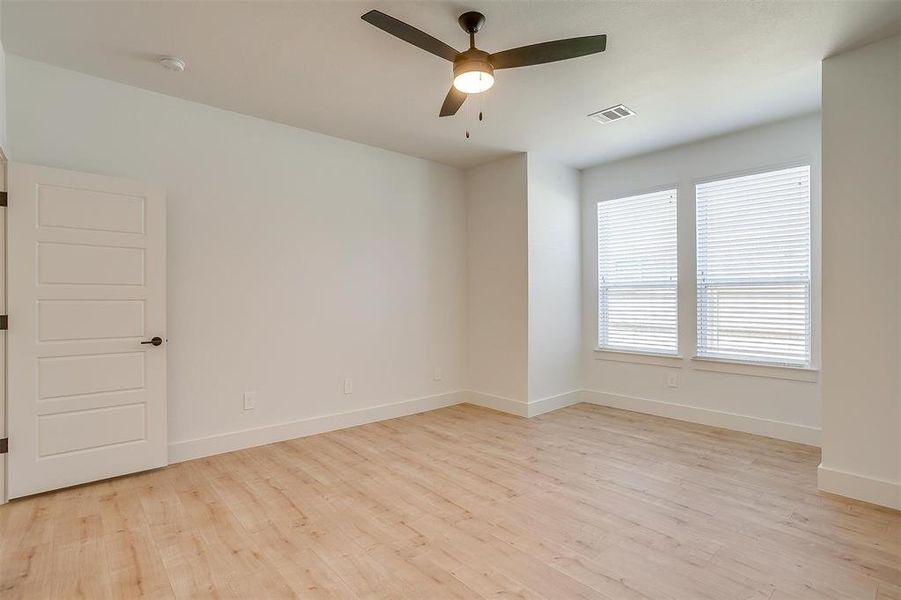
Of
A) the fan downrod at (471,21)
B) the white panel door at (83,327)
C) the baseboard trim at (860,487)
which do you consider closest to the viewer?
the fan downrod at (471,21)

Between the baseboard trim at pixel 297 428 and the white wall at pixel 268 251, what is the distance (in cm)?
2

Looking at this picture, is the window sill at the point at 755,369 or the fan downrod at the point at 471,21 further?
the window sill at the point at 755,369

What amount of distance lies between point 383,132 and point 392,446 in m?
2.83

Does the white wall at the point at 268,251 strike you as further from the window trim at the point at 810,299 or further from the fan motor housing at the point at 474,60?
the window trim at the point at 810,299

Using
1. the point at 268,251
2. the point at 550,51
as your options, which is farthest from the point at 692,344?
the point at 268,251

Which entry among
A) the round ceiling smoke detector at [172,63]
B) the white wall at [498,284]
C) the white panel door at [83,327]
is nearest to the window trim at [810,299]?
the white wall at [498,284]

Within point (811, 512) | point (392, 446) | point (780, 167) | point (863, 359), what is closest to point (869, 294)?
point (863, 359)

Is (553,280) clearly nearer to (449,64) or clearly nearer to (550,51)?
(449,64)

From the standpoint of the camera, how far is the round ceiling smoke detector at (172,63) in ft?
9.52

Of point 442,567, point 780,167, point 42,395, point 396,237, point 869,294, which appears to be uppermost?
point 780,167

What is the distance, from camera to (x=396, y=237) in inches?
193

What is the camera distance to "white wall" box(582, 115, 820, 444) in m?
3.92

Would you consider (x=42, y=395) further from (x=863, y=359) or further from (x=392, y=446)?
(x=863, y=359)

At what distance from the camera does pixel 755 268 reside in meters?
4.16
